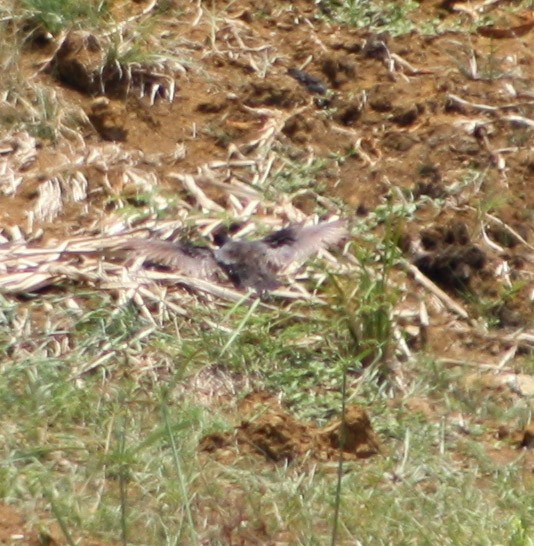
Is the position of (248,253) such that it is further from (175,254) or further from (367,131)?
(367,131)

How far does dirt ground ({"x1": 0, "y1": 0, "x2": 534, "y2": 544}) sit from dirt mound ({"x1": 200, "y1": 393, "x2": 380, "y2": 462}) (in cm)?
75

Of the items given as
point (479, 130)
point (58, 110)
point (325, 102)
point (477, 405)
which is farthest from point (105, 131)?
point (477, 405)

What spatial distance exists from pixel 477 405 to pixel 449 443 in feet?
1.02

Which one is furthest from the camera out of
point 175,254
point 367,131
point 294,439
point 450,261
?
point 367,131

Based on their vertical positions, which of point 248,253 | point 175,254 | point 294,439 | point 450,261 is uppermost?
point 175,254

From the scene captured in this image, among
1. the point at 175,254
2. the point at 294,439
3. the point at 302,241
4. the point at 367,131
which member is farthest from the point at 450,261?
the point at 175,254

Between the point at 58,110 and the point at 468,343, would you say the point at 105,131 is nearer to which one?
the point at 58,110

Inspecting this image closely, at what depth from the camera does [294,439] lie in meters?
4.00

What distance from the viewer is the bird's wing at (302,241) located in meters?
3.64

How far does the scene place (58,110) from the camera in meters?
5.42

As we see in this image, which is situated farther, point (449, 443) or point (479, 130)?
point (479, 130)

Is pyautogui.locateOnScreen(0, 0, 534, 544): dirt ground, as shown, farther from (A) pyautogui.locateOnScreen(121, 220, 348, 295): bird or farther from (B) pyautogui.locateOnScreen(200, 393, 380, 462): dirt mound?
(B) pyautogui.locateOnScreen(200, 393, 380, 462): dirt mound

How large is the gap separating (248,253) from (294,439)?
70 centimetres

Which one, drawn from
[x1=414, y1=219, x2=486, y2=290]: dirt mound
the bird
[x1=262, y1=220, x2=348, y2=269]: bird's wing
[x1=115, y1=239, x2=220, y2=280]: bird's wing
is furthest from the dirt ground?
[x1=115, y1=239, x2=220, y2=280]: bird's wing
